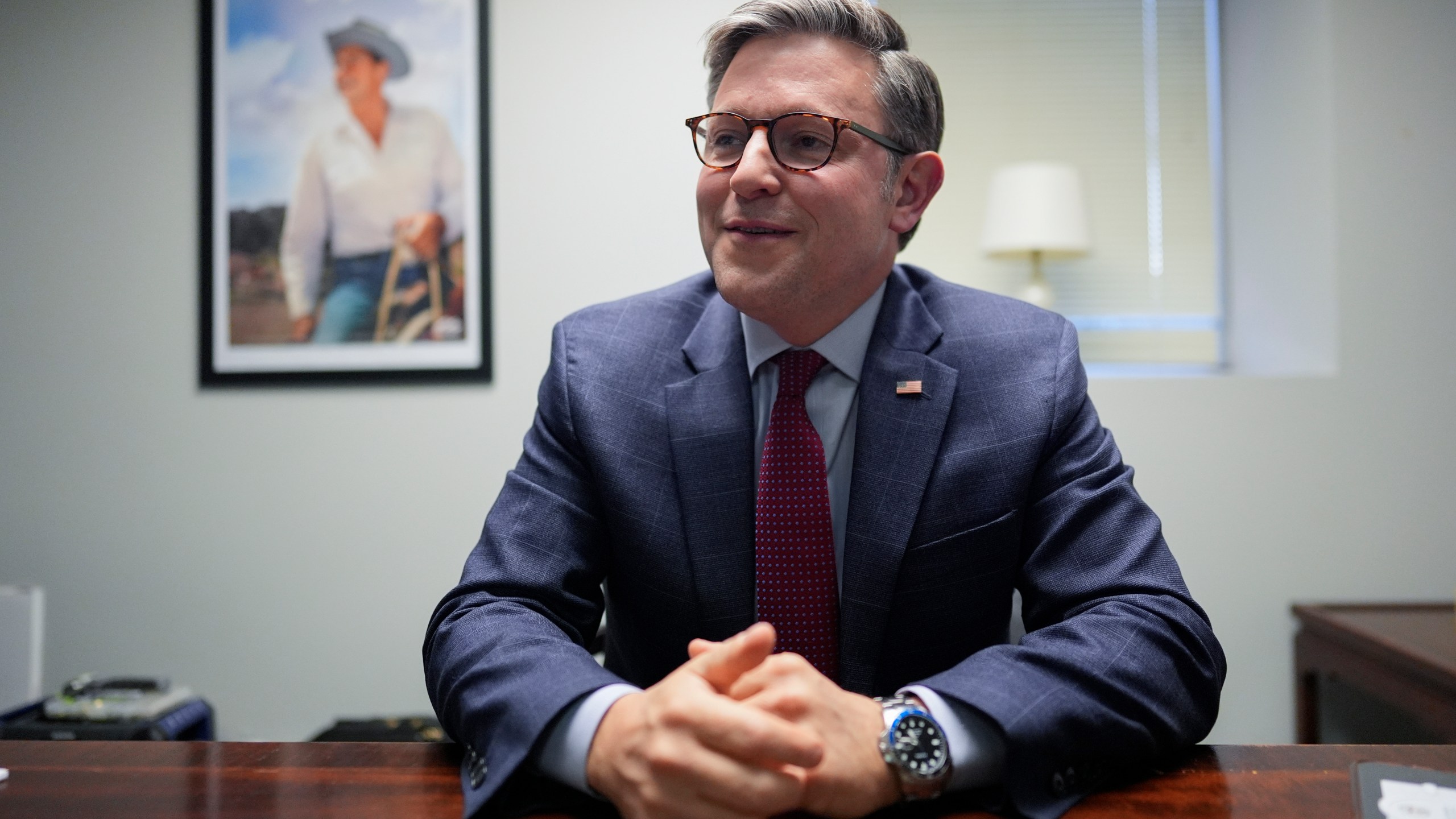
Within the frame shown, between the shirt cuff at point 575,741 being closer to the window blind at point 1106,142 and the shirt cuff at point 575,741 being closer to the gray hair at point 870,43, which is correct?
the gray hair at point 870,43

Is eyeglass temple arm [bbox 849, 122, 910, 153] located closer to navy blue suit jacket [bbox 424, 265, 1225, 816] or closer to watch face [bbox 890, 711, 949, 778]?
navy blue suit jacket [bbox 424, 265, 1225, 816]

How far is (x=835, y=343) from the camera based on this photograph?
54.6 inches

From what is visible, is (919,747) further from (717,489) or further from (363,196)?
(363,196)

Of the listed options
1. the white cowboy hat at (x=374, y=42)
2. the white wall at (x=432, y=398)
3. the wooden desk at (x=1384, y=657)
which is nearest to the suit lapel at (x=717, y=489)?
the white wall at (x=432, y=398)

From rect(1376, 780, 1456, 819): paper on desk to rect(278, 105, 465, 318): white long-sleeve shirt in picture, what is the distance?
2.38m

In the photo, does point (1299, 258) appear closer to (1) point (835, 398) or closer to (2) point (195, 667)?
(1) point (835, 398)

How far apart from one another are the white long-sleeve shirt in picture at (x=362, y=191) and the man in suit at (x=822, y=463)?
1384 mm

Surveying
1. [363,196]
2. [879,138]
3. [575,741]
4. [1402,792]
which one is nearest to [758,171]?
[879,138]

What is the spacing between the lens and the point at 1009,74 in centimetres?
296

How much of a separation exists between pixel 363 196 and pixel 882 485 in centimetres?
196

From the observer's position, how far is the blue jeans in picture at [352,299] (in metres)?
2.65

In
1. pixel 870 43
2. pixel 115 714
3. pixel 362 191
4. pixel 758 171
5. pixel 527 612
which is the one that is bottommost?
pixel 115 714

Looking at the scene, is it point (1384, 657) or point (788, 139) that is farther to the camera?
point (1384, 657)

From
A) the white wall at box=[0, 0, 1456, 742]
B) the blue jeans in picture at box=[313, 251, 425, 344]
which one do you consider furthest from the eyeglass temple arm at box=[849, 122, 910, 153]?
the blue jeans in picture at box=[313, 251, 425, 344]
